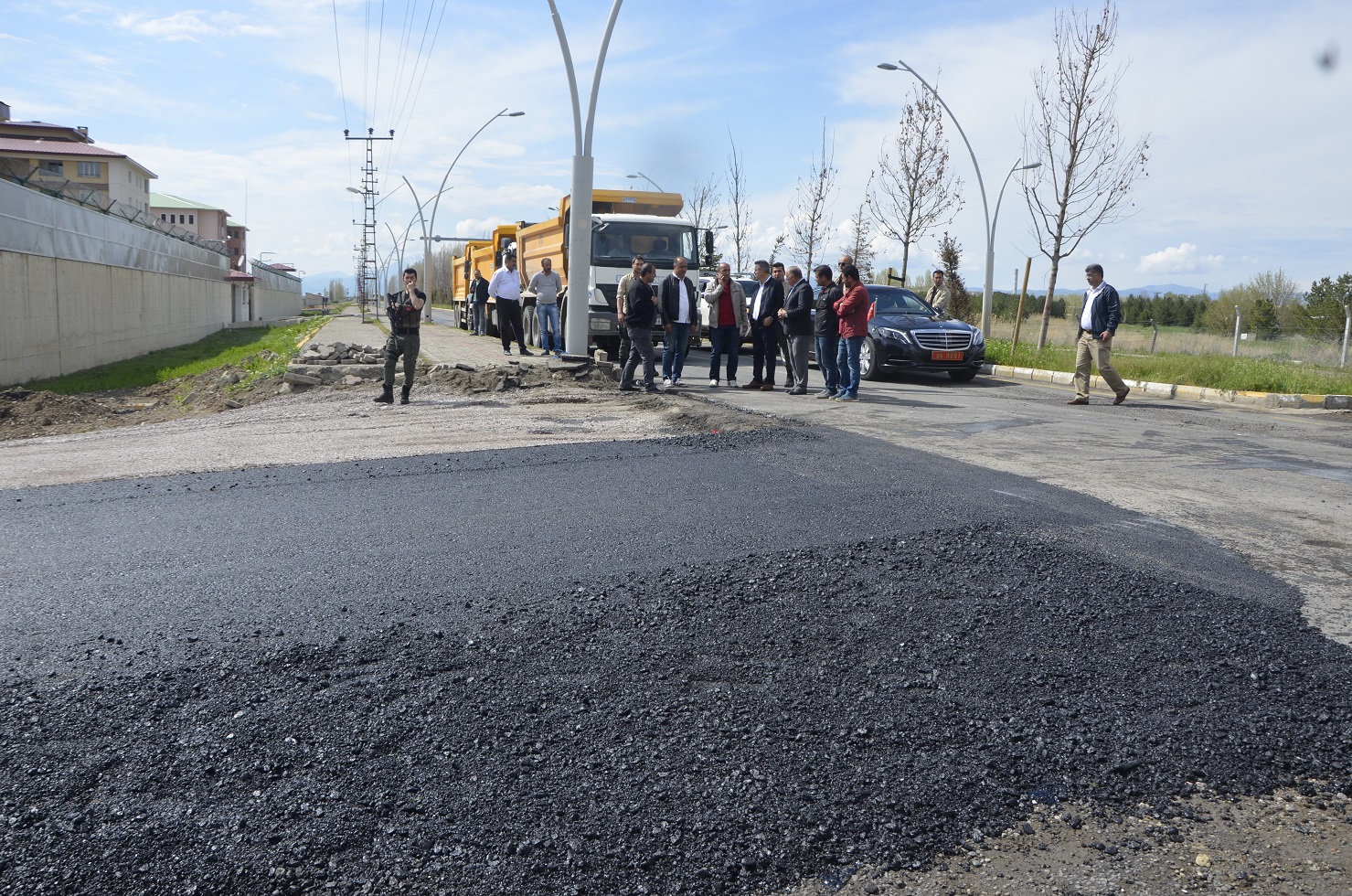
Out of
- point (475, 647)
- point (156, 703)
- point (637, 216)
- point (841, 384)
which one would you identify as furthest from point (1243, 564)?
point (637, 216)

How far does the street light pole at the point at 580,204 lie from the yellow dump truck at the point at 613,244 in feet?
4.16

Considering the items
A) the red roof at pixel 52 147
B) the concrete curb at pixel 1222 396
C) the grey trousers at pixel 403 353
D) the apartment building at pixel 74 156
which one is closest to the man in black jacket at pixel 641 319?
the grey trousers at pixel 403 353

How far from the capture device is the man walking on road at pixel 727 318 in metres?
14.4

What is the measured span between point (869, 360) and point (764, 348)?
273cm

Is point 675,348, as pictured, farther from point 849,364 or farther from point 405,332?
point 405,332

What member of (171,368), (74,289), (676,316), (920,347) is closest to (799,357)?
(676,316)

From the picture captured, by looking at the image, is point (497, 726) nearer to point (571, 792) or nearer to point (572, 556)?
point (571, 792)

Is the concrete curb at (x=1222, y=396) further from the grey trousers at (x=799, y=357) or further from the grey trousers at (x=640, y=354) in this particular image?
the grey trousers at (x=640, y=354)

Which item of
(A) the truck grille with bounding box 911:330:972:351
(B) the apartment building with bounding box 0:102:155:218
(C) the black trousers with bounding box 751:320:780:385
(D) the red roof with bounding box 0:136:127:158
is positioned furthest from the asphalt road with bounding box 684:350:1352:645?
(D) the red roof with bounding box 0:136:127:158

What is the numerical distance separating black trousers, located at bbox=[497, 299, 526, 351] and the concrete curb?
937 cm

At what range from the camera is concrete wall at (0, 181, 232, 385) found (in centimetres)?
1769

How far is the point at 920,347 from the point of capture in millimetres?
16266

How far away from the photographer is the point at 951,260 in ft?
106

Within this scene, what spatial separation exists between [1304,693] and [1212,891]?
144 cm
